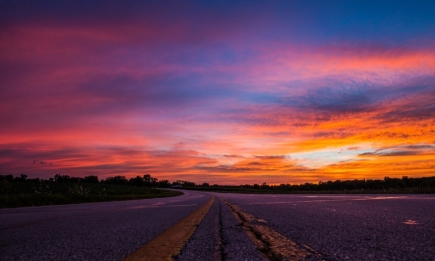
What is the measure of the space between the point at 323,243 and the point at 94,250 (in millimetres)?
1913

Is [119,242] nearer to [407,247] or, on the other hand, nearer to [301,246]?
[301,246]

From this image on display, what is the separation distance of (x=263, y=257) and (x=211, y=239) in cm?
102

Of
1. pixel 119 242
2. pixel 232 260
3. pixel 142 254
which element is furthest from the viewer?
pixel 119 242

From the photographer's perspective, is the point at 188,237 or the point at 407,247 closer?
the point at 407,247

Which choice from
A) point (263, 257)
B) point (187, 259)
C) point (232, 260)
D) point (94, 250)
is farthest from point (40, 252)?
point (263, 257)

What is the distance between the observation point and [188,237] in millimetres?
3213

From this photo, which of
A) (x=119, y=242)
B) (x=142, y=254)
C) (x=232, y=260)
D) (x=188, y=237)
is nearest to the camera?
(x=232, y=260)

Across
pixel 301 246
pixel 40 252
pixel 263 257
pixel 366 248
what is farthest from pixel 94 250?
pixel 366 248

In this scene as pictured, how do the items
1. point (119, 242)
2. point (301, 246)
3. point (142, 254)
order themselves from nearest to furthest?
point (142, 254), point (301, 246), point (119, 242)

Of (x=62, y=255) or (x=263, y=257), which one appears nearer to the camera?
(x=263, y=257)

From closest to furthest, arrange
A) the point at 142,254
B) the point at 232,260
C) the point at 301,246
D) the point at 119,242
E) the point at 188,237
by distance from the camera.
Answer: the point at 232,260
the point at 142,254
the point at 301,246
the point at 119,242
the point at 188,237

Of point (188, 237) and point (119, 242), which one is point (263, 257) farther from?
point (119, 242)

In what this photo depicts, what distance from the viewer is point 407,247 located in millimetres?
2365

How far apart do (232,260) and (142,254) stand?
27.9 inches
